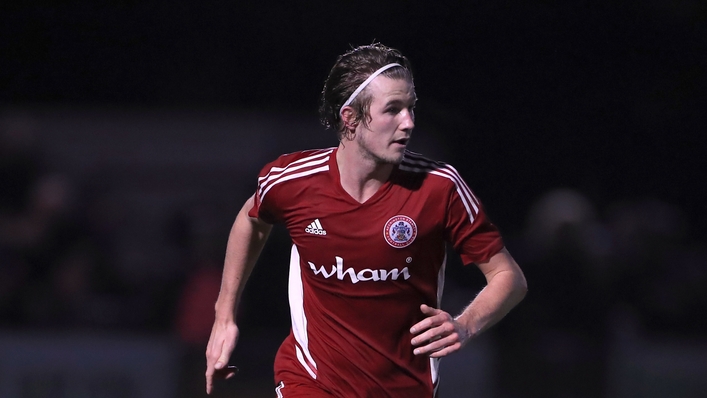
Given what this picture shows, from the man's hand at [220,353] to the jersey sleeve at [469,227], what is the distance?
76cm

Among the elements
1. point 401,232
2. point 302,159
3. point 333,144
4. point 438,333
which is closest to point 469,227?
point 401,232

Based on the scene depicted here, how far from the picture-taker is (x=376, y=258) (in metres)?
2.42

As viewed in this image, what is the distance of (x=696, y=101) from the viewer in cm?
440

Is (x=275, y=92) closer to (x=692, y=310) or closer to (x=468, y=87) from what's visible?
(x=468, y=87)

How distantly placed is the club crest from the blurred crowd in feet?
6.83

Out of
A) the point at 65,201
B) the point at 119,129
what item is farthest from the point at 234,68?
the point at 65,201

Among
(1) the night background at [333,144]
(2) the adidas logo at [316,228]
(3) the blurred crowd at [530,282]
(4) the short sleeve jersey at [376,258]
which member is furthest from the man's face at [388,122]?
(3) the blurred crowd at [530,282]

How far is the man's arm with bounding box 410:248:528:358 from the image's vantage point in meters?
2.10

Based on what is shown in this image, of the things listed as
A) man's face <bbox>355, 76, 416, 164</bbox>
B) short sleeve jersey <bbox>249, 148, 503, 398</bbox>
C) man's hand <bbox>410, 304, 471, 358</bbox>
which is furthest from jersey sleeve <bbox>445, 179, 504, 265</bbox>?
man's hand <bbox>410, 304, 471, 358</bbox>

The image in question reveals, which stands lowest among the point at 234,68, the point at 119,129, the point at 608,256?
the point at 608,256

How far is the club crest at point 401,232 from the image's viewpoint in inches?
94.1

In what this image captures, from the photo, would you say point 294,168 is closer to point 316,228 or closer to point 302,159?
point 302,159

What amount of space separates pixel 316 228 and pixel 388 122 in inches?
15.5

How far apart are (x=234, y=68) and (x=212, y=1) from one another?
1.27ft
